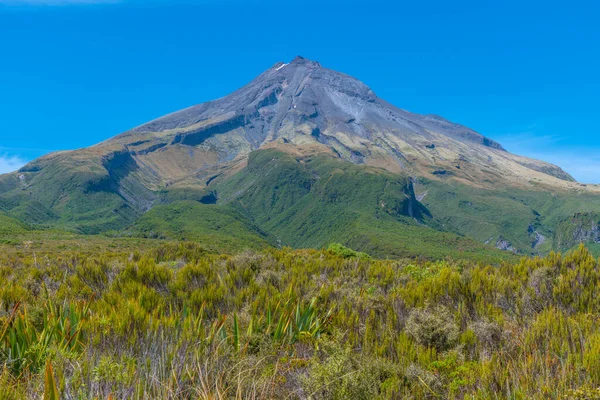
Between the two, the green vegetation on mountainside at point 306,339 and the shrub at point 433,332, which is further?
the shrub at point 433,332

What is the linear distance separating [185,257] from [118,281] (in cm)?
509

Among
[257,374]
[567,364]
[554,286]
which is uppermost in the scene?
[554,286]

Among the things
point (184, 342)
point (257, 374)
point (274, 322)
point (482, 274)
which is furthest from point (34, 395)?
point (482, 274)

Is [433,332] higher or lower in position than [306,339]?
higher

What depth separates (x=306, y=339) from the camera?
177 inches

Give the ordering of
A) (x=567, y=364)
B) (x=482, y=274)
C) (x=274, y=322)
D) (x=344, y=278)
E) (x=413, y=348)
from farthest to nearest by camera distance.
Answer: (x=344, y=278), (x=482, y=274), (x=274, y=322), (x=413, y=348), (x=567, y=364)

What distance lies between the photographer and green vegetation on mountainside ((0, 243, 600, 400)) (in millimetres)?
2986

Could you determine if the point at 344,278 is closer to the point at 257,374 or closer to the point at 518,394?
the point at 257,374

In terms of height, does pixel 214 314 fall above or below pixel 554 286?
below

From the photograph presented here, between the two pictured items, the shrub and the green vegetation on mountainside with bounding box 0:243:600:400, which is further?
the shrub

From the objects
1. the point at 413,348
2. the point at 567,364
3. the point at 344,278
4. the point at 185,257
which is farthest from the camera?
the point at 185,257

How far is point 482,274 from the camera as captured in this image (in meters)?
6.67

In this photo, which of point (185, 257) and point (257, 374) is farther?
point (185, 257)

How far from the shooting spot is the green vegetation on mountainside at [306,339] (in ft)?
9.80
